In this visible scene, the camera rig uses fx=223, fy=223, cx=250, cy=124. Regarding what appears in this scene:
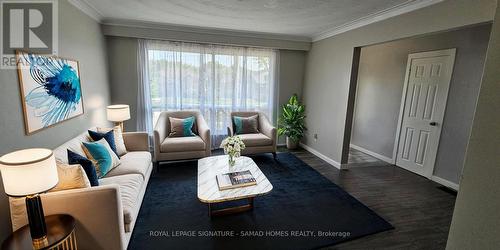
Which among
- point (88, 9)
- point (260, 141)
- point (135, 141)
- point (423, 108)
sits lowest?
point (260, 141)

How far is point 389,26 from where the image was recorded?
9.69ft

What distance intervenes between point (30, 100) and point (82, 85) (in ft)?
3.59

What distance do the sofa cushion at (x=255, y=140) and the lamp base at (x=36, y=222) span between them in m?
2.92

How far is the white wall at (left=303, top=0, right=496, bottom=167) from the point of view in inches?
86.3

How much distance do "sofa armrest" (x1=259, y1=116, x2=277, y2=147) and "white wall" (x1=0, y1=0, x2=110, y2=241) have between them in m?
2.83

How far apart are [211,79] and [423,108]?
3858 millimetres

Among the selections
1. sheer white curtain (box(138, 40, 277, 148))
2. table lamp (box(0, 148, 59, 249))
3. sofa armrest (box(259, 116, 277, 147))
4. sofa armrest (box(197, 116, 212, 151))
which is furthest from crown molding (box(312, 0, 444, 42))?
table lamp (box(0, 148, 59, 249))

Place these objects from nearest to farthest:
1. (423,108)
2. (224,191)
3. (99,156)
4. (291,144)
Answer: (224,191), (99,156), (423,108), (291,144)

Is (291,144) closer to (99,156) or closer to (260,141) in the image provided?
(260,141)

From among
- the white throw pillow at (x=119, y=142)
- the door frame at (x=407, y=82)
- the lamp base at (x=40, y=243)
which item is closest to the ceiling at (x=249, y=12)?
the door frame at (x=407, y=82)

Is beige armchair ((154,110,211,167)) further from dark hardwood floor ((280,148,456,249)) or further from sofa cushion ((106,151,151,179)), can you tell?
dark hardwood floor ((280,148,456,249))

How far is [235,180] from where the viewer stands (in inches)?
96.8

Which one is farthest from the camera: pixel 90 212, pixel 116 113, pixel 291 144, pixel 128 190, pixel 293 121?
pixel 291 144

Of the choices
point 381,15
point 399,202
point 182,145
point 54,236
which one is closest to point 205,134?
point 182,145
